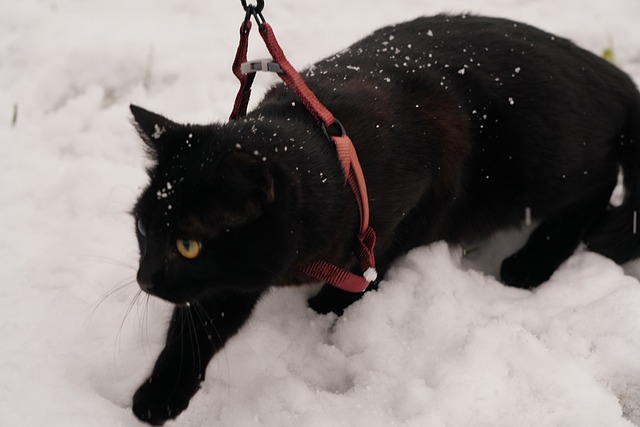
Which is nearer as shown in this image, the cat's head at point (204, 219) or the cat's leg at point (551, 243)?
the cat's head at point (204, 219)

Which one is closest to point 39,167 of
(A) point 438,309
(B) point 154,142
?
(B) point 154,142

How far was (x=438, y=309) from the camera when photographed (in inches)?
66.9

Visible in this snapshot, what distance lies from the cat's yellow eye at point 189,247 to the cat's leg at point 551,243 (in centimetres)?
107

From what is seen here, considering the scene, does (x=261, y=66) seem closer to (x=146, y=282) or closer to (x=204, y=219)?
(x=204, y=219)

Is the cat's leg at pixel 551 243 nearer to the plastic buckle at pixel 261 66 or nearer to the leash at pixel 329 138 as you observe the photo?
the leash at pixel 329 138

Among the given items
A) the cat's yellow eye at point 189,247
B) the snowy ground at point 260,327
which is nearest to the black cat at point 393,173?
the cat's yellow eye at point 189,247

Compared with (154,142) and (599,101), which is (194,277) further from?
(599,101)

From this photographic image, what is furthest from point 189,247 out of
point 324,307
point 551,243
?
point 551,243

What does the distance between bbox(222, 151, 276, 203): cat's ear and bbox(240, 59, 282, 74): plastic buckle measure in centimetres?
38

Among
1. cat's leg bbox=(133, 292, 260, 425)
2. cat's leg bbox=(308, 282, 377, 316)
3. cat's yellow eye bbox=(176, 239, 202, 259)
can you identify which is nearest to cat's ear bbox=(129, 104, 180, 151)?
cat's yellow eye bbox=(176, 239, 202, 259)

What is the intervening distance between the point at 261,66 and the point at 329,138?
0.25 meters

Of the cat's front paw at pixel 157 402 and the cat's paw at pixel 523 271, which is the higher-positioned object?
the cat's paw at pixel 523 271

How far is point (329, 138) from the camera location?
1.47 m

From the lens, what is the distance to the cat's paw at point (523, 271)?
1901 millimetres
